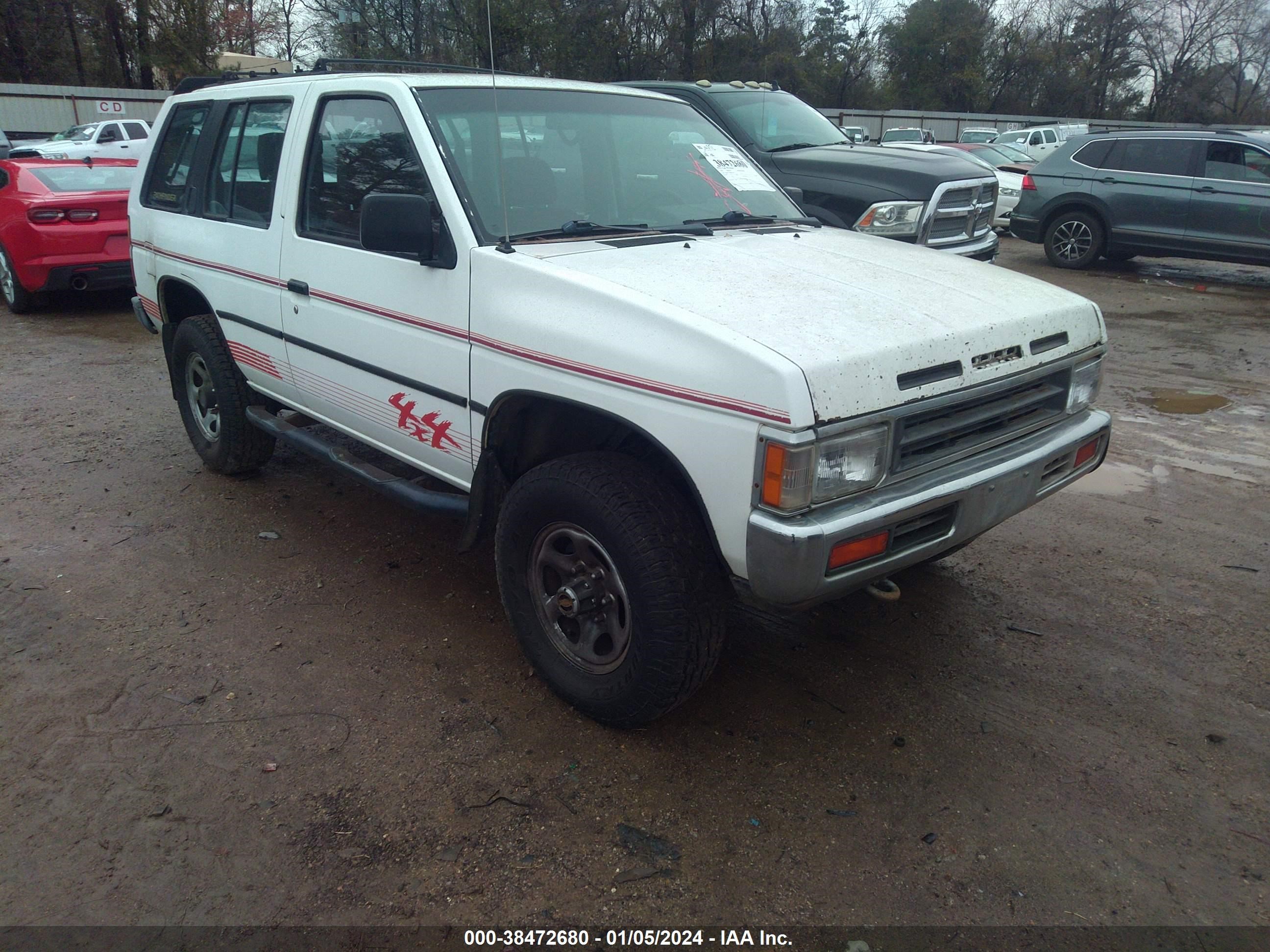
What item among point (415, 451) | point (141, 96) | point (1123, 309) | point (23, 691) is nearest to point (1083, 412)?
point (415, 451)

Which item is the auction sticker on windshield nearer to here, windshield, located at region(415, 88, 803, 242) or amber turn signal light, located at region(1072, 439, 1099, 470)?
windshield, located at region(415, 88, 803, 242)

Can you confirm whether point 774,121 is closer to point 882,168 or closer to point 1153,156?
point 882,168

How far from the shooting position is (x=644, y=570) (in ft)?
8.70

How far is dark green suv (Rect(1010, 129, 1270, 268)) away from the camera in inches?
431

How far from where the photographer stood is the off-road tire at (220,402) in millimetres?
4715

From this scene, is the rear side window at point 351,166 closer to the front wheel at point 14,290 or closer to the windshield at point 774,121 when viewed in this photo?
the windshield at point 774,121

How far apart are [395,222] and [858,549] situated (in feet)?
5.68

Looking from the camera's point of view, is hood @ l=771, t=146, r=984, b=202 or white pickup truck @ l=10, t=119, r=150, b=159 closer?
hood @ l=771, t=146, r=984, b=202

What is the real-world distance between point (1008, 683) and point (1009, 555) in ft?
3.70

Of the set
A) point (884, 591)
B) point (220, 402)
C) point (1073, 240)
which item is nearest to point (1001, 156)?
point (1073, 240)

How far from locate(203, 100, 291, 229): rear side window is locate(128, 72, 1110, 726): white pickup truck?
0.08 ft

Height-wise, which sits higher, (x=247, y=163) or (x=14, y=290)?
(x=247, y=163)

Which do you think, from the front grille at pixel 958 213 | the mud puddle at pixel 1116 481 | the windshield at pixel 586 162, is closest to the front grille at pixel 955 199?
the front grille at pixel 958 213

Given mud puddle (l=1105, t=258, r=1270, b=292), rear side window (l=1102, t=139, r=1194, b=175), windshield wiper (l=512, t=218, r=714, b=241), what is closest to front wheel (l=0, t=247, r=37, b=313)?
windshield wiper (l=512, t=218, r=714, b=241)
